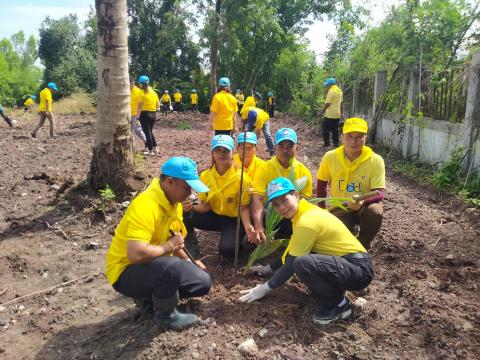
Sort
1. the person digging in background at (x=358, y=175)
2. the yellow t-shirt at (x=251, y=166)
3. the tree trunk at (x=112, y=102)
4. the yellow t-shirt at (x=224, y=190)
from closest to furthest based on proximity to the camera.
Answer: the person digging in background at (x=358, y=175) < the yellow t-shirt at (x=224, y=190) < the yellow t-shirt at (x=251, y=166) < the tree trunk at (x=112, y=102)

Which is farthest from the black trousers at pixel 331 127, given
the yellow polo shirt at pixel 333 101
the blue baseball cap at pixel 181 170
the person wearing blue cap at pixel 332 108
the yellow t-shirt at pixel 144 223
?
the blue baseball cap at pixel 181 170

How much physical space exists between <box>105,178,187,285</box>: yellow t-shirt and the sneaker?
3.72 feet

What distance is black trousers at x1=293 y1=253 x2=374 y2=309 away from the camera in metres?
2.61

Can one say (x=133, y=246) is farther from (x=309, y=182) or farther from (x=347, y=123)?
(x=347, y=123)

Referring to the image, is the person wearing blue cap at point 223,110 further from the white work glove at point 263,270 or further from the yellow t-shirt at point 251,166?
the white work glove at point 263,270

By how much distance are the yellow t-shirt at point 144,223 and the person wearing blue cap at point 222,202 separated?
0.90 meters

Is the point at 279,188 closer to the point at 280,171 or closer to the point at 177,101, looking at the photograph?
the point at 280,171

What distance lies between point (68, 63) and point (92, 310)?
95.4 ft

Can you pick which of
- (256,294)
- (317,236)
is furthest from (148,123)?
(317,236)

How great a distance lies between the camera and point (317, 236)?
2676 millimetres

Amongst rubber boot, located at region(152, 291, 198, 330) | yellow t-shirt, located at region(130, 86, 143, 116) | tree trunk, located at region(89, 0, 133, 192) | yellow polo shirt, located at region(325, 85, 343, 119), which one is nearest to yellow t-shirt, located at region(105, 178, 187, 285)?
rubber boot, located at region(152, 291, 198, 330)

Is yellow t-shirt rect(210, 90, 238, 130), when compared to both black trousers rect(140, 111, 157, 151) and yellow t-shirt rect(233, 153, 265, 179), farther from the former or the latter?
yellow t-shirt rect(233, 153, 265, 179)

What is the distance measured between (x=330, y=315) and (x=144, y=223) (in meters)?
1.35

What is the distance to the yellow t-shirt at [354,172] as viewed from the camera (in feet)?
11.7
